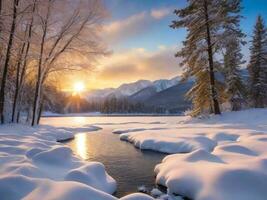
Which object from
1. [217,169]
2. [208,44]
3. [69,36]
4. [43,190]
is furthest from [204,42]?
[43,190]

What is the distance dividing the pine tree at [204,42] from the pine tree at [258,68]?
55.8 feet

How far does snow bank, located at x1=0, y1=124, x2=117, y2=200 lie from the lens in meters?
6.73

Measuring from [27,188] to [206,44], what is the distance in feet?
71.0

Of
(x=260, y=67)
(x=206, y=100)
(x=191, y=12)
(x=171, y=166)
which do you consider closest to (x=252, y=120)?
(x=206, y=100)

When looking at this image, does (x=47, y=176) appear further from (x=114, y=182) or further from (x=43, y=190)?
(x=114, y=182)

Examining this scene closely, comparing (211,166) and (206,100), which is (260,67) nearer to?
(206,100)

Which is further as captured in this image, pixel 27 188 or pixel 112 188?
pixel 112 188

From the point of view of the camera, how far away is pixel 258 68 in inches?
1668

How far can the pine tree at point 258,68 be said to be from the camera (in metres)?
42.3

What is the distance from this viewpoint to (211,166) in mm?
9344

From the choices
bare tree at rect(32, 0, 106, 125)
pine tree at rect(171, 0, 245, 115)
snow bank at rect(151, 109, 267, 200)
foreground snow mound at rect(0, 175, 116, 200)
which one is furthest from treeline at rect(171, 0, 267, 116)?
foreground snow mound at rect(0, 175, 116, 200)

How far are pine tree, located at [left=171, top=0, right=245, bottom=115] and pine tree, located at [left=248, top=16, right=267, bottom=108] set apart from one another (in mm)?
17021

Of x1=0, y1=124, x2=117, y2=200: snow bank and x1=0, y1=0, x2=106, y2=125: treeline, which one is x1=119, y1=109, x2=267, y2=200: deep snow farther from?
x1=0, y1=0, x2=106, y2=125: treeline

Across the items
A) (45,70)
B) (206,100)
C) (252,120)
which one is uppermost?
(45,70)
